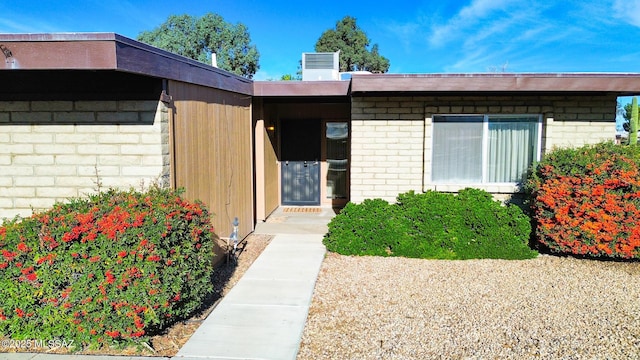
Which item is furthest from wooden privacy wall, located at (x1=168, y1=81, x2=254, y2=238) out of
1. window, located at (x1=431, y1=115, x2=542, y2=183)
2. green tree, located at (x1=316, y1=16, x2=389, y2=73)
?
green tree, located at (x1=316, y1=16, x2=389, y2=73)

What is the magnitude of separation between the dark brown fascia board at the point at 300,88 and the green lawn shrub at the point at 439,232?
2.69m

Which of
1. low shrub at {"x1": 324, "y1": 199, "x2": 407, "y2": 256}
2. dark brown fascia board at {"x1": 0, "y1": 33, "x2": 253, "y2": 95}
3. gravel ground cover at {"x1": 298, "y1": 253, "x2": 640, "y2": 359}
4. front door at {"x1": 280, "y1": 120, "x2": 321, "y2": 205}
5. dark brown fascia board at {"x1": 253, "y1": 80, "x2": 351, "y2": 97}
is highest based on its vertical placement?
dark brown fascia board at {"x1": 253, "y1": 80, "x2": 351, "y2": 97}

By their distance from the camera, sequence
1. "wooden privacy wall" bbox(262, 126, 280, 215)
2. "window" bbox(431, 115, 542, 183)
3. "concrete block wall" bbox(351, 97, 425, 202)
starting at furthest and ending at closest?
"wooden privacy wall" bbox(262, 126, 280, 215) → "concrete block wall" bbox(351, 97, 425, 202) → "window" bbox(431, 115, 542, 183)

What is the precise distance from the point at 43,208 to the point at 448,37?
34533mm

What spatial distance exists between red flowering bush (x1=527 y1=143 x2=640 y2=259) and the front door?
5.99 m

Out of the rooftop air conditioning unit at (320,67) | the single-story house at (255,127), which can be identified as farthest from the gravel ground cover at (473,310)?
the rooftop air conditioning unit at (320,67)

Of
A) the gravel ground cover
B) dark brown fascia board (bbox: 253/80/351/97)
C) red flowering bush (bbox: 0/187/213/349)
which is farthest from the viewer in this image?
dark brown fascia board (bbox: 253/80/351/97)

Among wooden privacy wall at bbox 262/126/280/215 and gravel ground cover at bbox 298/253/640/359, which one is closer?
gravel ground cover at bbox 298/253/640/359

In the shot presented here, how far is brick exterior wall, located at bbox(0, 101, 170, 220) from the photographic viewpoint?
18.5 ft

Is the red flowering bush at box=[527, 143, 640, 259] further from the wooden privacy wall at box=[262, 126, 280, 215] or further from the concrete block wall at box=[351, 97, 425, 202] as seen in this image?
the wooden privacy wall at box=[262, 126, 280, 215]

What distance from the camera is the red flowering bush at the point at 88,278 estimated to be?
166 inches

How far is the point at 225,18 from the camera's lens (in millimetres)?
47812

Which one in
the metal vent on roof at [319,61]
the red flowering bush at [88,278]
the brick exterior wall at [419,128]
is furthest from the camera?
the metal vent on roof at [319,61]

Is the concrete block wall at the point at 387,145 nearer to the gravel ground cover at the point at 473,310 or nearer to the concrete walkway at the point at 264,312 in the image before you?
the concrete walkway at the point at 264,312
